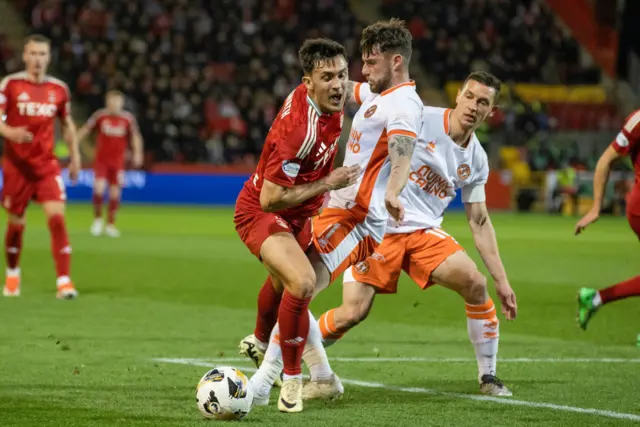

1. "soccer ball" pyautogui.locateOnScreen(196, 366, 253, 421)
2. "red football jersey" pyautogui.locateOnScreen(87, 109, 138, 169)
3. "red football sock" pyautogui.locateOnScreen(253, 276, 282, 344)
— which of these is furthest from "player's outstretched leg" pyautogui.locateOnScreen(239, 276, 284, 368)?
"red football jersey" pyautogui.locateOnScreen(87, 109, 138, 169)

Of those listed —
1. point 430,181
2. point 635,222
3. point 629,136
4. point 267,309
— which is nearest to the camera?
point 267,309

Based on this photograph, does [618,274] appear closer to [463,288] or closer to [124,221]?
[463,288]

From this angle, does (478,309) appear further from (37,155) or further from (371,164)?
(37,155)

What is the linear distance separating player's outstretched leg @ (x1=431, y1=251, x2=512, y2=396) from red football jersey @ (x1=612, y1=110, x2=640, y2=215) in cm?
204

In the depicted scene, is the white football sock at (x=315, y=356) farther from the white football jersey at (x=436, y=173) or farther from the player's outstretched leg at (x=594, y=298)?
the player's outstretched leg at (x=594, y=298)

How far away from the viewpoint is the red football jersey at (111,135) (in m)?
21.5

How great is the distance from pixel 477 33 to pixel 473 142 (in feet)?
99.9

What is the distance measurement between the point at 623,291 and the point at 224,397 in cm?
393

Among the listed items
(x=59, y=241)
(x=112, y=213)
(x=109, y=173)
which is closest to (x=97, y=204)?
(x=112, y=213)

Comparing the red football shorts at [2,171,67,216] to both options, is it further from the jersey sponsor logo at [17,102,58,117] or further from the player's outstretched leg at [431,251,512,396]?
the player's outstretched leg at [431,251,512,396]

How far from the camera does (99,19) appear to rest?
33625mm

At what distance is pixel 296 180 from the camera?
20.3 feet

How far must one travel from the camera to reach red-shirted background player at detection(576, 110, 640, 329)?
8.34 metres

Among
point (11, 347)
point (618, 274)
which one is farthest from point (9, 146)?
point (618, 274)
